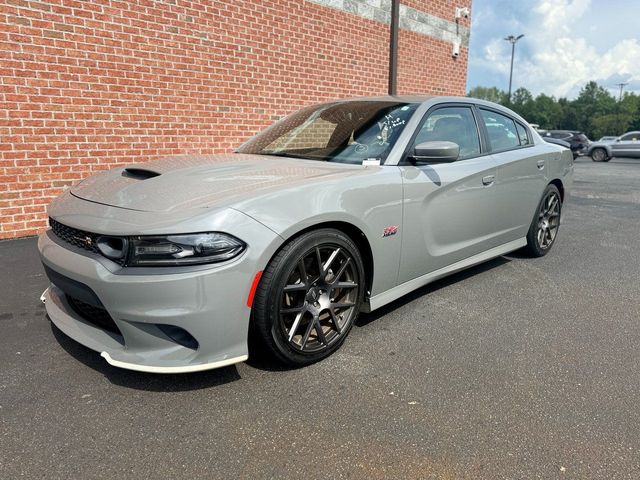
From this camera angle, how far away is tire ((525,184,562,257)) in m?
4.48

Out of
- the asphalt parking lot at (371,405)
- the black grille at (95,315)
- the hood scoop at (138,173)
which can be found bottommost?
the asphalt parking lot at (371,405)

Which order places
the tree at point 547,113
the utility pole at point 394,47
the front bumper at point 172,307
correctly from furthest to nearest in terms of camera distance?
the tree at point 547,113 → the utility pole at point 394,47 → the front bumper at point 172,307

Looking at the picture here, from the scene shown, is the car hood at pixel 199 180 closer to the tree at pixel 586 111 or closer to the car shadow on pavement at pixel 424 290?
the car shadow on pavement at pixel 424 290

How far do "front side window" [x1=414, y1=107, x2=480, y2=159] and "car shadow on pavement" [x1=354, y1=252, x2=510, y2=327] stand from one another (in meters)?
1.06

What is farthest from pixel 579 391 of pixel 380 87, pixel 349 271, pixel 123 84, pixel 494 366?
pixel 380 87

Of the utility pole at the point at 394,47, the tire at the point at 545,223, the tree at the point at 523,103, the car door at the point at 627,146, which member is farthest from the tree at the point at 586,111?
the tire at the point at 545,223

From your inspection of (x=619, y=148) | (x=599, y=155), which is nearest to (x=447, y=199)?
(x=599, y=155)

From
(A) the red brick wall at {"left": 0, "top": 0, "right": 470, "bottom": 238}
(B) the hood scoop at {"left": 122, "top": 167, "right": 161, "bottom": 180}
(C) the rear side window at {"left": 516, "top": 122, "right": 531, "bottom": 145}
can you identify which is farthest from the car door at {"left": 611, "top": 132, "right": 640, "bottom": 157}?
(B) the hood scoop at {"left": 122, "top": 167, "right": 161, "bottom": 180}

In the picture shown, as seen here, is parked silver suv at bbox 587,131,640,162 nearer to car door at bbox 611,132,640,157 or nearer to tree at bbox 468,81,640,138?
car door at bbox 611,132,640,157

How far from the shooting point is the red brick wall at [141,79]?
4.95 metres

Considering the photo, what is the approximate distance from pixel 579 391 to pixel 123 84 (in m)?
5.57

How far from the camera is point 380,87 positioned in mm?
9023

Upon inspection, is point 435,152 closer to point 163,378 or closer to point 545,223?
point 163,378

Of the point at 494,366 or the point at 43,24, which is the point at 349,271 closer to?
the point at 494,366
